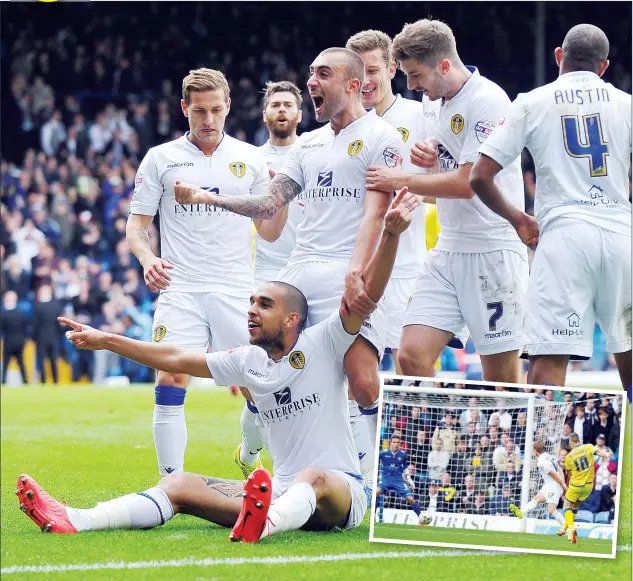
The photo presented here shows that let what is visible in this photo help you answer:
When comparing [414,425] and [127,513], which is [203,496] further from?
[414,425]

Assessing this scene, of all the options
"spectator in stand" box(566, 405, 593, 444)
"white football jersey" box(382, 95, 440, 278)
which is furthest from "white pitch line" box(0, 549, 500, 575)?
"white football jersey" box(382, 95, 440, 278)

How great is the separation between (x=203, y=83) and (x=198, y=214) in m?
0.89

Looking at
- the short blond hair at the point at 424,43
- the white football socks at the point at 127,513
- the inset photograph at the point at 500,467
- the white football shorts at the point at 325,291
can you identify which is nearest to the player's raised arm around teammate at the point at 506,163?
the white football shorts at the point at 325,291

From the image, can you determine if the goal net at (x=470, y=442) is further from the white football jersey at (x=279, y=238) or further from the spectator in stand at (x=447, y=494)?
the white football jersey at (x=279, y=238)

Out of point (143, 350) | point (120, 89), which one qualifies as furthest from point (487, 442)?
point (120, 89)

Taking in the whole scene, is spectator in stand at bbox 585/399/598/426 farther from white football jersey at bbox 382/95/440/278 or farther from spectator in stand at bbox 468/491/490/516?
white football jersey at bbox 382/95/440/278

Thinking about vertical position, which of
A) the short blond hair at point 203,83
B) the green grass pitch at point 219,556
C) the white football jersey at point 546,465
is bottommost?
the green grass pitch at point 219,556

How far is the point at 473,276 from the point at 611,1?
21.9 metres

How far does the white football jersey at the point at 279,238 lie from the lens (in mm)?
8766

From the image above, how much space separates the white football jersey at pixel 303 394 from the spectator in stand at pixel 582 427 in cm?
128

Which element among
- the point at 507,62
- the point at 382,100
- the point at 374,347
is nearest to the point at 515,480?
the point at 374,347

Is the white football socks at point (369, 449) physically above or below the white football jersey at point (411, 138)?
below

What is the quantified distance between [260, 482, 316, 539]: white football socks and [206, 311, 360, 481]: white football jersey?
32 centimetres

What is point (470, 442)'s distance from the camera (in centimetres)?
517
